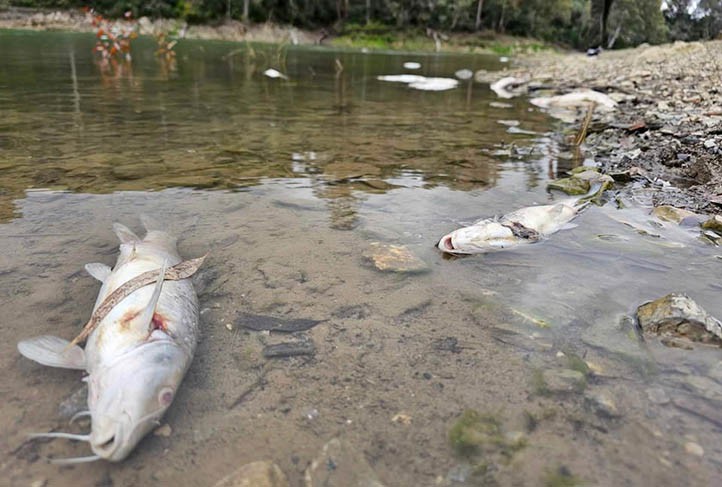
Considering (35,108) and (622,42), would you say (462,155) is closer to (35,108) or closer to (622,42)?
(35,108)

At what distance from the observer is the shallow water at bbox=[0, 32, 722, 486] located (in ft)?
6.75

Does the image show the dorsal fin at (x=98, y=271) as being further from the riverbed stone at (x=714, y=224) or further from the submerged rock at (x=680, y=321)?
the riverbed stone at (x=714, y=224)

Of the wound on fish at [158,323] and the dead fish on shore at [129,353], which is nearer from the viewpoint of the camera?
the dead fish on shore at [129,353]

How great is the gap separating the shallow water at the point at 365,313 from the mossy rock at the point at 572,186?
209 millimetres

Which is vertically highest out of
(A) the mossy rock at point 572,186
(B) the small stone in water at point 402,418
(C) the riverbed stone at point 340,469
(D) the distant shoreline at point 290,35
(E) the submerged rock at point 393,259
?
(D) the distant shoreline at point 290,35

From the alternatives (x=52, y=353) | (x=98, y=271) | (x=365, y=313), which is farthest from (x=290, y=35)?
(x=52, y=353)

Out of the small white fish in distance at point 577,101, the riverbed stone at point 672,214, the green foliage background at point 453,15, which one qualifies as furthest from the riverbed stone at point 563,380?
the green foliage background at point 453,15

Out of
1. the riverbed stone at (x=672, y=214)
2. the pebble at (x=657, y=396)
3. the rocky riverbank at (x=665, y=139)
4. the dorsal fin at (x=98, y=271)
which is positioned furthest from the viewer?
the rocky riverbank at (x=665, y=139)

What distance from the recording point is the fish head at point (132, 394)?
197 cm

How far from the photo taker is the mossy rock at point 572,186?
17.8 feet

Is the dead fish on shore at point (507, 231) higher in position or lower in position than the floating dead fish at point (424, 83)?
lower

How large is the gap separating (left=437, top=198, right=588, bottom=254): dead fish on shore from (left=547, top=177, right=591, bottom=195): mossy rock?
1.03 m

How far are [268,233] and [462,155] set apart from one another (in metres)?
4.04

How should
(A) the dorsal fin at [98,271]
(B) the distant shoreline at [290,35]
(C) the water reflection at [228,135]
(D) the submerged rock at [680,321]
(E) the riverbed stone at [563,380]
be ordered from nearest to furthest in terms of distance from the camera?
1. (E) the riverbed stone at [563,380]
2. (D) the submerged rock at [680,321]
3. (A) the dorsal fin at [98,271]
4. (C) the water reflection at [228,135]
5. (B) the distant shoreline at [290,35]
